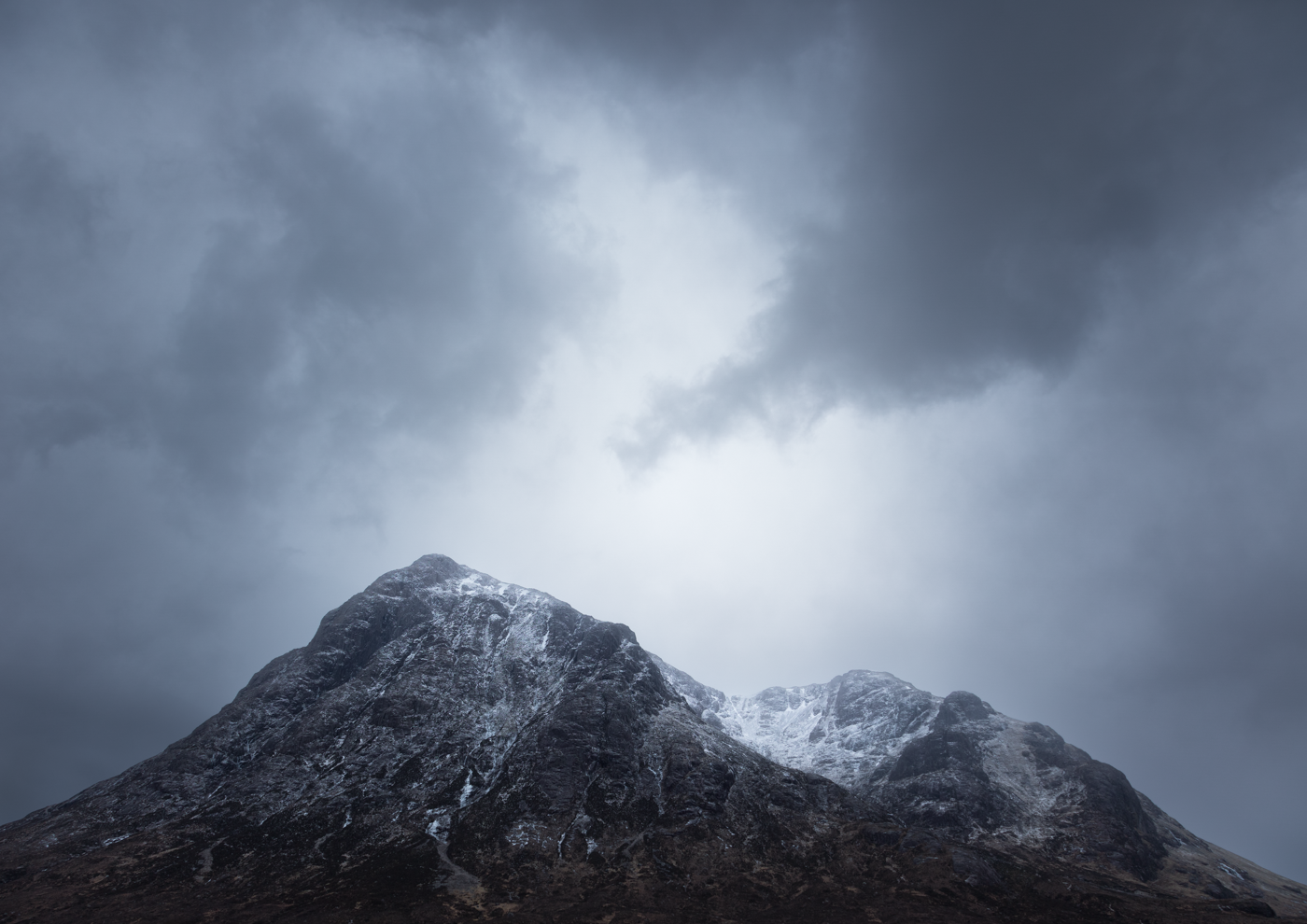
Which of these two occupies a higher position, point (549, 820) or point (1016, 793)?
point (1016, 793)

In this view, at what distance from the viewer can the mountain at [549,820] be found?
92.2 m

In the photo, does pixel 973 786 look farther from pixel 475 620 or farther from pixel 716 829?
pixel 475 620

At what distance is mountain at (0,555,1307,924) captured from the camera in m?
92.2

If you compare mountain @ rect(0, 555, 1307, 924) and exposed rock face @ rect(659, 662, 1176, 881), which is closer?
mountain @ rect(0, 555, 1307, 924)

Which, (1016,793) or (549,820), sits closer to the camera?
(549,820)

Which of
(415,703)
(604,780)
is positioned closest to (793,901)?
(604,780)

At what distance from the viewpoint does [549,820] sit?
11738 cm

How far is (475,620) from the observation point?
199 m

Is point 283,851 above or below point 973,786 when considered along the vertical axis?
below

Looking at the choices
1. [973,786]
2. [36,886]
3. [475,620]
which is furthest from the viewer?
[475,620]

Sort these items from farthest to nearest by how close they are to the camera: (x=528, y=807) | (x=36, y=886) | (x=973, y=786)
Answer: (x=973, y=786) < (x=528, y=807) < (x=36, y=886)

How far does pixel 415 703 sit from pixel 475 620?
4514 cm

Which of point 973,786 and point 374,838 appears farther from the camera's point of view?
point 973,786

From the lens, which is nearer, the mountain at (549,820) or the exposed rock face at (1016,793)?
the mountain at (549,820)
